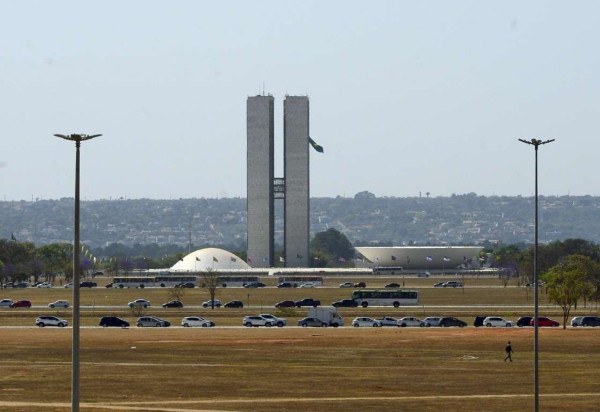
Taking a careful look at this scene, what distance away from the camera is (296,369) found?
7569 cm

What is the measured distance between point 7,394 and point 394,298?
95971 mm

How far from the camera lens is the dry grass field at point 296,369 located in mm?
61062

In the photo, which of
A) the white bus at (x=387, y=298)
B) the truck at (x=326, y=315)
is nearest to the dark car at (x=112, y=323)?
the truck at (x=326, y=315)

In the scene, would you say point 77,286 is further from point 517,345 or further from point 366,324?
point 366,324

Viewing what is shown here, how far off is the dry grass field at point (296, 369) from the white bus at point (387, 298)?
126 feet

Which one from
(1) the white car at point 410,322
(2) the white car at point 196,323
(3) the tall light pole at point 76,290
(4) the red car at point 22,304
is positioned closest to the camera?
(3) the tall light pole at point 76,290

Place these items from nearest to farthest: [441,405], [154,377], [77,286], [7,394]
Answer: [77,286], [441,405], [7,394], [154,377]

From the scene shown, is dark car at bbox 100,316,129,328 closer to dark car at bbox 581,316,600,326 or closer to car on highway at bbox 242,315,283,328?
car on highway at bbox 242,315,283,328

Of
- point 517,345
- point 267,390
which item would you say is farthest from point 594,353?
point 267,390

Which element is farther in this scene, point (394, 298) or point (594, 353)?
point (394, 298)

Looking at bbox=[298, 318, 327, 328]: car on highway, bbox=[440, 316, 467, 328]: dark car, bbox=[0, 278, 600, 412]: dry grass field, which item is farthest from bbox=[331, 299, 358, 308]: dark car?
bbox=[440, 316, 467, 328]: dark car

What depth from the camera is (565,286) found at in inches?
4528

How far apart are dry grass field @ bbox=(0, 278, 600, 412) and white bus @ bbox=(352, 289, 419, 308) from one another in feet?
126

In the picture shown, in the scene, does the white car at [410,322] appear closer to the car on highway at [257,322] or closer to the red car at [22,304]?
the car on highway at [257,322]
